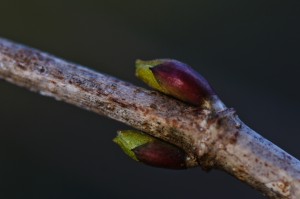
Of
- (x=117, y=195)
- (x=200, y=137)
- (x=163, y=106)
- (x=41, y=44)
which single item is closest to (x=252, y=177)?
(x=200, y=137)

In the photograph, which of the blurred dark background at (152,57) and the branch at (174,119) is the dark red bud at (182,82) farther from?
the blurred dark background at (152,57)

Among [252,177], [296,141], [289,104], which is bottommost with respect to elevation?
[252,177]

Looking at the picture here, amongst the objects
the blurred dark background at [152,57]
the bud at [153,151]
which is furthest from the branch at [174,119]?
the blurred dark background at [152,57]

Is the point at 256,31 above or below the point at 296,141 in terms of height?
above

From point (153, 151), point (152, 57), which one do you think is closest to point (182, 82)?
point (153, 151)

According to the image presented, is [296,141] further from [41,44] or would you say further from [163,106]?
[163,106]

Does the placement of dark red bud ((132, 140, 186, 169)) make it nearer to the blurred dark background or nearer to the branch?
the branch
